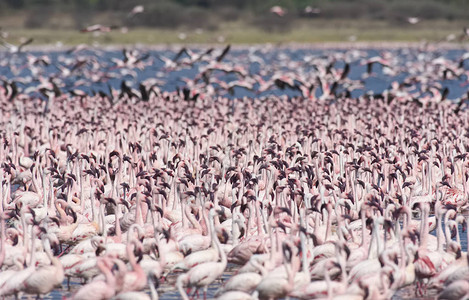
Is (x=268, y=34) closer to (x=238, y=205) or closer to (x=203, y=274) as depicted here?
(x=238, y=205)

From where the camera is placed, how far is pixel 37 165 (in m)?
22.2

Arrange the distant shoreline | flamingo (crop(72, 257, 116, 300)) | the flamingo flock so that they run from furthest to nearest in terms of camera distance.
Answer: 1. the distant shoreline
2. the flamingo flock
3. flamingo (crop(72, 257, 116, 300))

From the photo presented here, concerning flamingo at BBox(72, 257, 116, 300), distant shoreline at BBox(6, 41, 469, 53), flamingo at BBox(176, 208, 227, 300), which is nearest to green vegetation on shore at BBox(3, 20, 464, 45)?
distant shoreline at BBox(6, 41, 469, 53)

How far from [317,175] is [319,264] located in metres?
7.10

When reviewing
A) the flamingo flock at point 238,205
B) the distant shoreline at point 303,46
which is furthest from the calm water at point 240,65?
the flamingo flock at point 238,205

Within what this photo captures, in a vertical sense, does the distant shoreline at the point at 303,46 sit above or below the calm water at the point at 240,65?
above

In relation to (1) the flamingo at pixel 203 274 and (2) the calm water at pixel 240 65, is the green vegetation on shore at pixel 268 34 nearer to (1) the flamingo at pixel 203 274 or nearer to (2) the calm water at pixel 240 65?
(2) the calm water at pixel 240 65

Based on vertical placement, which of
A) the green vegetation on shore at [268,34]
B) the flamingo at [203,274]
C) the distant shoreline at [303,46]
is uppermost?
the green vegetation on shore at [268,34]

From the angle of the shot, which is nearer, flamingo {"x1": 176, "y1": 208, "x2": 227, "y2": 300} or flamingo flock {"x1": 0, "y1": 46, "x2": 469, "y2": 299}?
flamingo flock {"x1": 0, "y1": 46, "x2": 469, "y2": 299}

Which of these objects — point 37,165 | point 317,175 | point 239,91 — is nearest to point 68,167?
point 37,165

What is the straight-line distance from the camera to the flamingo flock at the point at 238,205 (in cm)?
1363

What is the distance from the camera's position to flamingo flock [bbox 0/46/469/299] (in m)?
13.6

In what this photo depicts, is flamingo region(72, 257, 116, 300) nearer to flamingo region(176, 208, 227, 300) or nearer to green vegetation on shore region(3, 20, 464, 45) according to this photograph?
flamingo region(176, 208, 227, 300)

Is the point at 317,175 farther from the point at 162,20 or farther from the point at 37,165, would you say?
the point at 162,20
